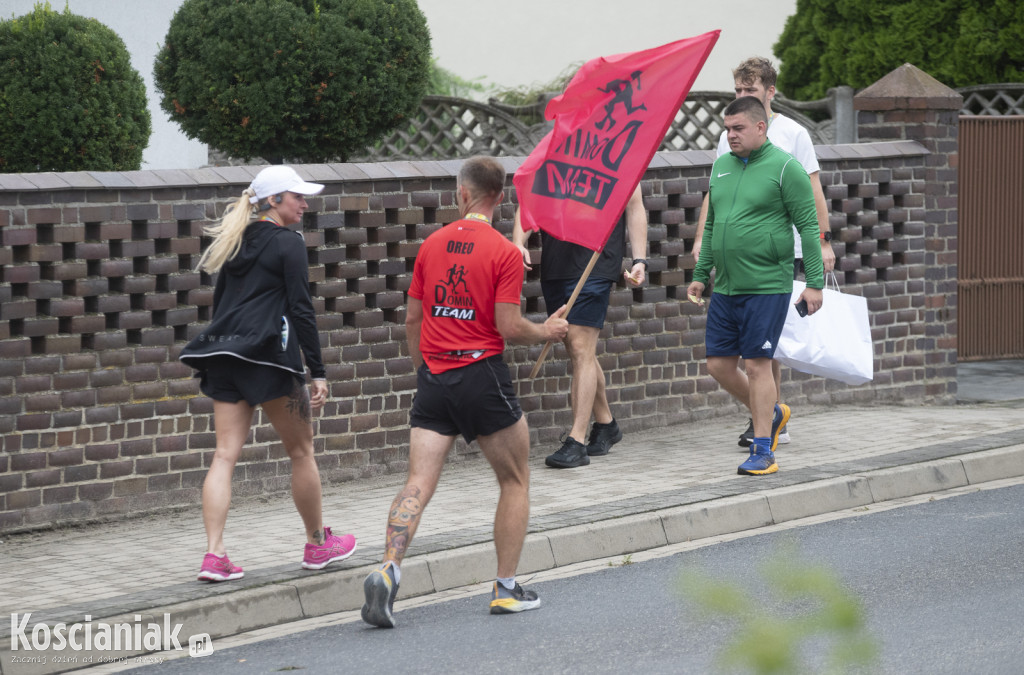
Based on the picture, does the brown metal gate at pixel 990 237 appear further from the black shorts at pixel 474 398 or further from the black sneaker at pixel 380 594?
the black sneaker at pixel 380 594

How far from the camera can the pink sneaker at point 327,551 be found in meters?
5.91

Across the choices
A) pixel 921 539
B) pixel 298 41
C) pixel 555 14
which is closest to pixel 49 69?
pixel 298 41

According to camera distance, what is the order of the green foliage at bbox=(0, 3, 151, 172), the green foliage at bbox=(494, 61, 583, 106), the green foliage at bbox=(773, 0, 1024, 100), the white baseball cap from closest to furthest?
the white baseball cap < the green foliage at bbox=(0, 3, 151, 172) < the green foliage at bbox=(773, 0, 1024, 100) < the green foliage at bbox=(494, 61, 583, 106)

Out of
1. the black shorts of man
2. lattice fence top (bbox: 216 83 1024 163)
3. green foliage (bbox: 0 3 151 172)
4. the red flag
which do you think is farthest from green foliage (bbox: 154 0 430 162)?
lattice fence top (bbox: 216 83 1024 163)

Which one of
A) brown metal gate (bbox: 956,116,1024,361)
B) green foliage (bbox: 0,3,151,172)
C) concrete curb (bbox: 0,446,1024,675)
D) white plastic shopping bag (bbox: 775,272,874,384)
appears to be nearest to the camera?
concrete curb (bbox: 0,446,1024,675)

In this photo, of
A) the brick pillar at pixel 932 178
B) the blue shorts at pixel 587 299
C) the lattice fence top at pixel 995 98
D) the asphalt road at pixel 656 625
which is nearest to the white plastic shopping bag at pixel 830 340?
the blue shorts at pixel 587 299

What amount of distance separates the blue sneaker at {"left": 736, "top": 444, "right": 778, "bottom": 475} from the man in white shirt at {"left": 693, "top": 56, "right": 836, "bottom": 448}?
44 centimetres

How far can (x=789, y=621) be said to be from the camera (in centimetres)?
176

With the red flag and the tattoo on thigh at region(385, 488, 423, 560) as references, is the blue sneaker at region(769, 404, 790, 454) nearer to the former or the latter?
the red flag

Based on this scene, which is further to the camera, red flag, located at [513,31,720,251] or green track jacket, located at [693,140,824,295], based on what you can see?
green track jacket, located at [693,140,824,295]

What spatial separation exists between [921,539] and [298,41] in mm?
5156

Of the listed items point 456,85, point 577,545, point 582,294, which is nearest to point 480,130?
point 456,85

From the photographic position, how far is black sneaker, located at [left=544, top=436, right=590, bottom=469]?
8062 mm

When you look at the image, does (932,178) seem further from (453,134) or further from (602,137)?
(453,134)
